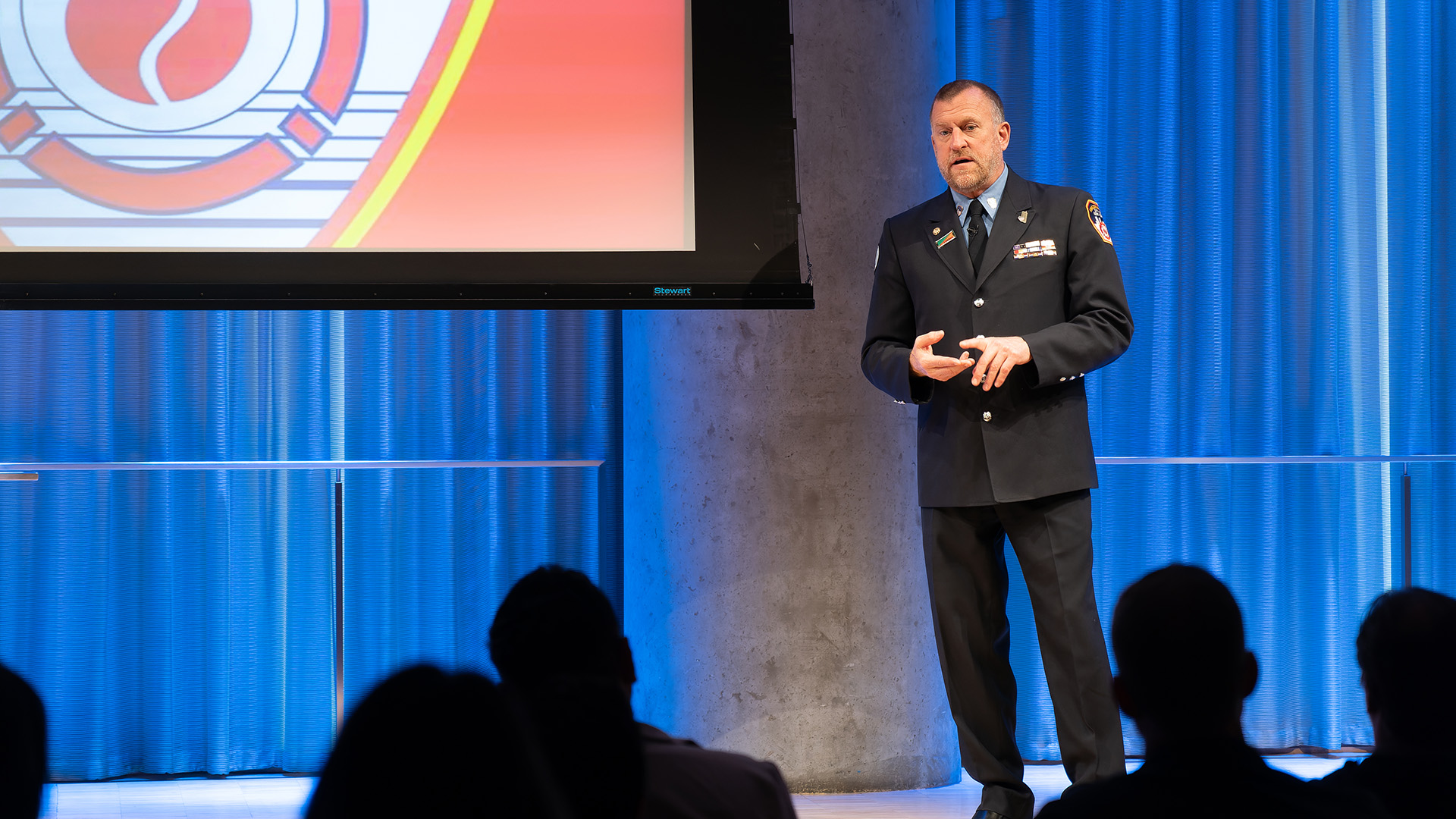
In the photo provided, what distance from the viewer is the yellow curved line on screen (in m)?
3.09

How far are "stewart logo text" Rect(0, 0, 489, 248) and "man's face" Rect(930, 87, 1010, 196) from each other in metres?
1.15

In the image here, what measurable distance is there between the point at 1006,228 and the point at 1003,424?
1.35 ft

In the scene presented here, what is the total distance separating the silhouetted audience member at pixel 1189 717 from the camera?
43.1 inches

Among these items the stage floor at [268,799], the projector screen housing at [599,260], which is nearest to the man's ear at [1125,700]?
the stage floor at [268,799]

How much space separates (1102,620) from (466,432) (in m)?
1.80

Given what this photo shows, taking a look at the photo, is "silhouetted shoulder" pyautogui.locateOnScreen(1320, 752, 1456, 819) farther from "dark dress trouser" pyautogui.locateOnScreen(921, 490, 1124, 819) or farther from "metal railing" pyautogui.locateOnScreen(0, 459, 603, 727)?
"metal railing" pyautogui.locateOnScreen(0, 459, 603, 727)

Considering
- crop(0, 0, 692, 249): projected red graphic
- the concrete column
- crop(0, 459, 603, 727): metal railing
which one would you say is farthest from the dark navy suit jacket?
crop(0, 459, 603, 727): metal railing

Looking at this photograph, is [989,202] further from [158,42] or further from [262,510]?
[262,510]

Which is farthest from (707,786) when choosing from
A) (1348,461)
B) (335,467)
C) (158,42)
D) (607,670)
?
(1348,461)

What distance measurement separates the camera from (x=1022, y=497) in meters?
2.62

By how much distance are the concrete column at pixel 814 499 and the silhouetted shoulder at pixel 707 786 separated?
74.1 inches

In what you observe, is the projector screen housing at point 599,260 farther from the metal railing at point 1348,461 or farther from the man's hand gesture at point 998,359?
the metal railing at point 1348,461

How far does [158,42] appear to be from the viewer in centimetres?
306

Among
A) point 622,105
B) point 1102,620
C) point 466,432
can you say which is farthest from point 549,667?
point 1102,620
